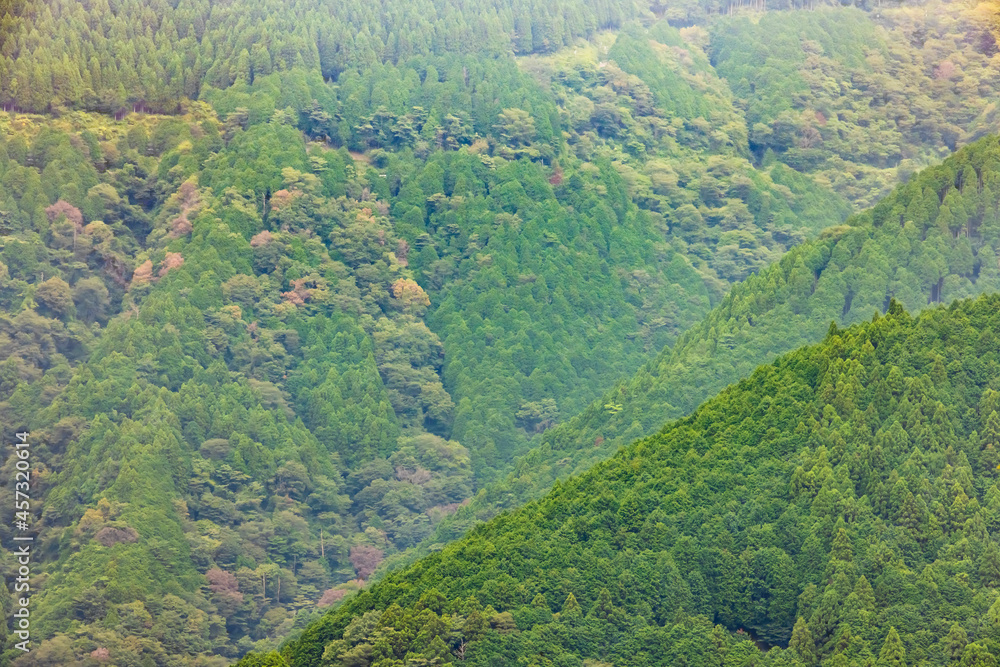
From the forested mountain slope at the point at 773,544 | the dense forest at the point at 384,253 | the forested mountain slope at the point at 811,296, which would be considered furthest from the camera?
the dense forest at the point at 384,253

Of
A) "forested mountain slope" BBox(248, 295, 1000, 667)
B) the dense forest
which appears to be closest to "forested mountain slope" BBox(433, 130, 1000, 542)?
the dense forest

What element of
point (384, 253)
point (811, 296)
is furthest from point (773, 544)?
point (384, 253)

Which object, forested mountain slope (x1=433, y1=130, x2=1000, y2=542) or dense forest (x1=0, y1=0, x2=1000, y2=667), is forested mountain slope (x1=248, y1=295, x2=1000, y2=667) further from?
dense forest (x1=0, y1=0, x2=1000, y2=667)

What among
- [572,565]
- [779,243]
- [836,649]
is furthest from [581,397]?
[836,649]

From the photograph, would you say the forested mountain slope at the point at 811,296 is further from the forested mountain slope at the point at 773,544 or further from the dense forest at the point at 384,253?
the forested mountain slope at the point at 773,544

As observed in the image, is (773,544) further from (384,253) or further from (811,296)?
(384,253)

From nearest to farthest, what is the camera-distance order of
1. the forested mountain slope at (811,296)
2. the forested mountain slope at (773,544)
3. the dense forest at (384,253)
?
the forested mountain slope at (773,544) → the forested mountain slope at (811,296) → the dense forest at (384,253)

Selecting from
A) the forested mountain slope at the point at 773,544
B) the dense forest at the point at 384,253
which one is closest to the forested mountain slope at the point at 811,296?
the dense forest at the point at 384,253
